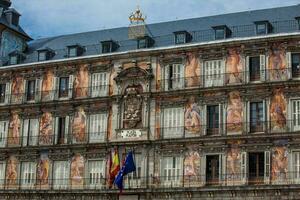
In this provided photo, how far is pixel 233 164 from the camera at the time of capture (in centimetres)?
4178

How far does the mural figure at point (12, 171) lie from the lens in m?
49.1

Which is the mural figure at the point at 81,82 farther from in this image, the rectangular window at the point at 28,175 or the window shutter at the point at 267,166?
the window shutter at the point at 267,166

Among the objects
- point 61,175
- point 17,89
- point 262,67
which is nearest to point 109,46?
point 17,89

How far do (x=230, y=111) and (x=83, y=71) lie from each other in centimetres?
1230

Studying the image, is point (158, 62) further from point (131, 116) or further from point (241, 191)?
point (241, 191)

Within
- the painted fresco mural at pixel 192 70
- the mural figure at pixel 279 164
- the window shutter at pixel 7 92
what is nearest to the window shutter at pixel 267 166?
the mural figure at pixel 279 164

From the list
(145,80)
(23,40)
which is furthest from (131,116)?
(23,40)

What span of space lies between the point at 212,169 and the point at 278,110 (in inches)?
230

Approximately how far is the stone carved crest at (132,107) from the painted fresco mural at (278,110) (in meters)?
9.56

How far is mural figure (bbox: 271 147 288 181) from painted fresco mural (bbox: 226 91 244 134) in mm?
2858

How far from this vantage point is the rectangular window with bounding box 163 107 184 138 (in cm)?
4409

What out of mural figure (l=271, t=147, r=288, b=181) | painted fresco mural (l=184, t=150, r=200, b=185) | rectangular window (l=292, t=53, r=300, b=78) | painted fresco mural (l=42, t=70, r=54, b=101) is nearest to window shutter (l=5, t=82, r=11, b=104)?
painted fresco mural (l=42, t=70, r=54, b=101)

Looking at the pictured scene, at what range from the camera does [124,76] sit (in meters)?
46.7

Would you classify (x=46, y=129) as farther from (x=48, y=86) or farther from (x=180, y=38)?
(x=180, y=38)
